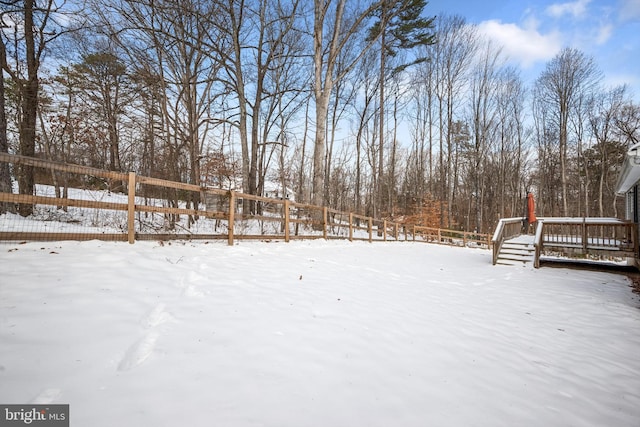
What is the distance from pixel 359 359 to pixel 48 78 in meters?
16.1

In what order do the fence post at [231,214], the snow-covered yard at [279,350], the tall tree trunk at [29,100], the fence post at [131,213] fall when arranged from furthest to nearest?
the tall tree trunk at [29,100] < the fence post at [231,214] < the fence post at [131,213] < the snow-covered yard at [279,350]

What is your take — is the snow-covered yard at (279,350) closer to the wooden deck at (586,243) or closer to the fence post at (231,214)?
the fence post at (231,214)

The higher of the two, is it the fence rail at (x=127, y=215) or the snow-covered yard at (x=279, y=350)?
the fence rail at (x=127, y=215)

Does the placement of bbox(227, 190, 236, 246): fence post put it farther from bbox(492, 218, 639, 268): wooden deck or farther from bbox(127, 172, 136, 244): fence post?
bbox(492, 218, 639, 268): wooden deck

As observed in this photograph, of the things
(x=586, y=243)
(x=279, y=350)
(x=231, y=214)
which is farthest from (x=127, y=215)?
(x=586, y=243)

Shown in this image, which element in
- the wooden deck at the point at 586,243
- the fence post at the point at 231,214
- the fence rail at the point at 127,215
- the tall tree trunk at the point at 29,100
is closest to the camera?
the fence rail at the point at 127,215

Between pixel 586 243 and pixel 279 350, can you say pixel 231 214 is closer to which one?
pixel 279 350

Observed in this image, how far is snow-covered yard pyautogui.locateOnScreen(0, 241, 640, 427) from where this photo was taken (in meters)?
1.41

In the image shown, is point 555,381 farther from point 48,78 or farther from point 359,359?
point 48,78

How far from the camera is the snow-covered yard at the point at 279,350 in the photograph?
1414mm

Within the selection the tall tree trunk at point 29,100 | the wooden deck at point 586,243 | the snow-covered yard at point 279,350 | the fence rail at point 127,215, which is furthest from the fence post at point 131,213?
the wooden deck at point 586,243

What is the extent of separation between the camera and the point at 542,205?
1044 inches

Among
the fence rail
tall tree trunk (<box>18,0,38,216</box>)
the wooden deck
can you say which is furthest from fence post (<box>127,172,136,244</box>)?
the wooden deck

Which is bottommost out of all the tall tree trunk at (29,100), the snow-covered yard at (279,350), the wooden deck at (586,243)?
the snow-covered yard at (279,350)
